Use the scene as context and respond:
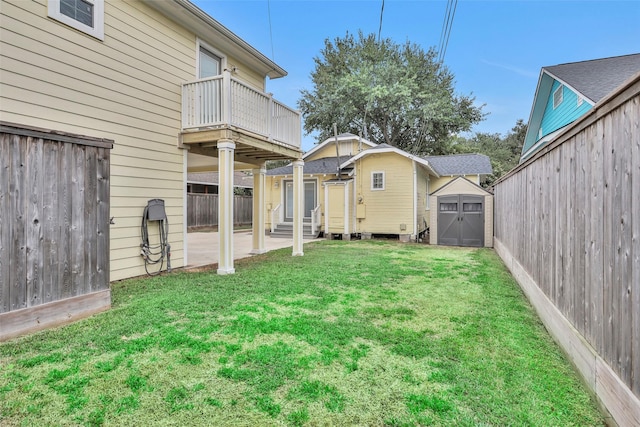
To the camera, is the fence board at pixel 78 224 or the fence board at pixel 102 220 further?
the fence board at pixel 102 220

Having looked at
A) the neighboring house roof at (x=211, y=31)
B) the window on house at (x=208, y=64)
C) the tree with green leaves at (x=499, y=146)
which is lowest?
the window on house at (x=208, y=64)

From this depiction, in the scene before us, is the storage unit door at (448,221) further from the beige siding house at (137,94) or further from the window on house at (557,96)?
the beige siding house at (137,94)

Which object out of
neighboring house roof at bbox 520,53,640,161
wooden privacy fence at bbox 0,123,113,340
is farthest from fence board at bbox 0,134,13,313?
neighboring house roof at bbox 520,53,640,161

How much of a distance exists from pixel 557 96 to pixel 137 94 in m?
11.9

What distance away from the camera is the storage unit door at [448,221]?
11211mm

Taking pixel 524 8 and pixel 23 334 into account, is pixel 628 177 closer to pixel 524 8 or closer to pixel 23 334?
pixel 23 334

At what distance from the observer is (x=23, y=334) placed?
307 centimetres

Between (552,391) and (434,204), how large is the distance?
9.74 m

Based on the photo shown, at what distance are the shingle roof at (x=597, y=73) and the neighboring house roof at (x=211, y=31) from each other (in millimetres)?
8095

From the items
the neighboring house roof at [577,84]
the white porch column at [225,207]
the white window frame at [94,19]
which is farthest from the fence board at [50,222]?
the neighboring house roof at [577,84]

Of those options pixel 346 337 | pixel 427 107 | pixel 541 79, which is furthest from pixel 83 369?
pixel 427 107

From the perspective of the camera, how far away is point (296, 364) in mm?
2576

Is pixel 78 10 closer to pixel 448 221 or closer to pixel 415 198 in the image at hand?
pixel 415 198

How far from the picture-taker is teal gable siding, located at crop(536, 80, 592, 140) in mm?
8461
